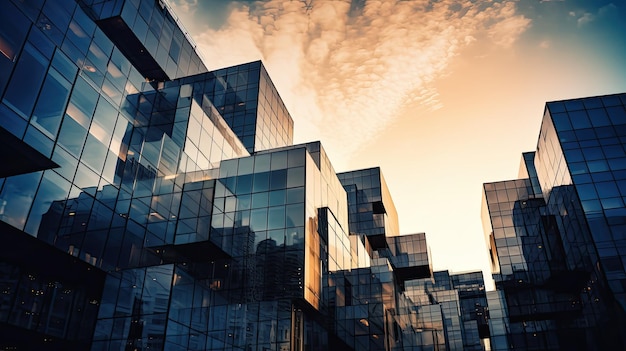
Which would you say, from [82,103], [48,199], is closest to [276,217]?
[48,199]

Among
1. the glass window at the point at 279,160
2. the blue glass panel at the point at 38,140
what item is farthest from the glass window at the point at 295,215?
the blue glass panel at the point at 38,140

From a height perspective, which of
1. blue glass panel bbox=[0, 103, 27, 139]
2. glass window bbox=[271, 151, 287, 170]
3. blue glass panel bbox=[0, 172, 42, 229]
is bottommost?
blue glass panel bbox=[0, 172, 42, 229]

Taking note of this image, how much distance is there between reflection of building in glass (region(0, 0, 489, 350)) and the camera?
2733 centimetres

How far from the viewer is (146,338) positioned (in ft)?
91.0

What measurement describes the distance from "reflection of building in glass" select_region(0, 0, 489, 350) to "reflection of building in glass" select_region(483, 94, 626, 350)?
1985 cm

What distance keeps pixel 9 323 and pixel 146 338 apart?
7.87 metres

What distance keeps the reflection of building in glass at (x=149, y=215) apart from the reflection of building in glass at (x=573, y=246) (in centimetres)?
1985

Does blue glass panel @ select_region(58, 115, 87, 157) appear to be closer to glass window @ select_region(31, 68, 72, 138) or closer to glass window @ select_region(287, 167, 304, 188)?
glass window @ select_region(31, 68, 72, 138)

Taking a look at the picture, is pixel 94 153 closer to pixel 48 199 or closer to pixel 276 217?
pixel 48 199

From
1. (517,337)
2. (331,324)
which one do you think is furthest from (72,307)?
(517,337)

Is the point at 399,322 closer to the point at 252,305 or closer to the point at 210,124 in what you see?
the point at 252,305

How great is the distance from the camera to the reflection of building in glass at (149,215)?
27328 mm

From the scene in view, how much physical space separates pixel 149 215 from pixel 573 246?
42.7 m

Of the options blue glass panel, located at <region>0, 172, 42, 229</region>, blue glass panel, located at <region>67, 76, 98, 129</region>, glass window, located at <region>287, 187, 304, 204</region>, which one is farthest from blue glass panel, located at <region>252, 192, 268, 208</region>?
blue glass panel, located at <region>0, 172, 42, 229</region>
